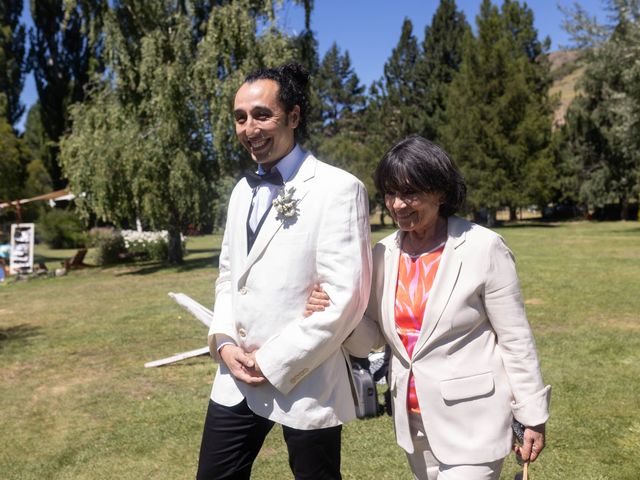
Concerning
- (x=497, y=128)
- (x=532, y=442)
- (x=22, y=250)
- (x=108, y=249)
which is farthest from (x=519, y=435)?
(x=497, y=128)

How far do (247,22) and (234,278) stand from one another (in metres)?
15.2

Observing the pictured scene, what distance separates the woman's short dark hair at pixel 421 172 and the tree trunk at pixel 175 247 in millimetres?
16515

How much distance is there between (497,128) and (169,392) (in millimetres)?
31972

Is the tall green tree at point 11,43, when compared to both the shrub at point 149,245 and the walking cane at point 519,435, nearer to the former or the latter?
the shrub at point 149,245

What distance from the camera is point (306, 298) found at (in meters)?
2.17

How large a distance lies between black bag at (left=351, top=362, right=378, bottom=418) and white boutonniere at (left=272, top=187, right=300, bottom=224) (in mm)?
2360

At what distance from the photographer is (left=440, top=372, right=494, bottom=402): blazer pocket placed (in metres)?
2.09

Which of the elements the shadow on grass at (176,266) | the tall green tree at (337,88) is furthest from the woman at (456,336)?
the tall green tree at (337,88)

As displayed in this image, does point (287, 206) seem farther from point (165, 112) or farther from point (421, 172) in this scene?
point (165, 112)

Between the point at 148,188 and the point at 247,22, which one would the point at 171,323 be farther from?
the point at 247,22

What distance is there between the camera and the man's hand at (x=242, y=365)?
7.14 feet

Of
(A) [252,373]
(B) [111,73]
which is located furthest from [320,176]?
(B) [111,73]

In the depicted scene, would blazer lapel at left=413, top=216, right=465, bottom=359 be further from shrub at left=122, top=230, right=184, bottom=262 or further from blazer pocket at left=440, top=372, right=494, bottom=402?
shrub at left=122, top=230, right=184, bottom=262

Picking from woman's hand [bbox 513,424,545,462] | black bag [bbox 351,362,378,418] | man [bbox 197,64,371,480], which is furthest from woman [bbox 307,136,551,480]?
black bag [bbox 351,362,378,418]
